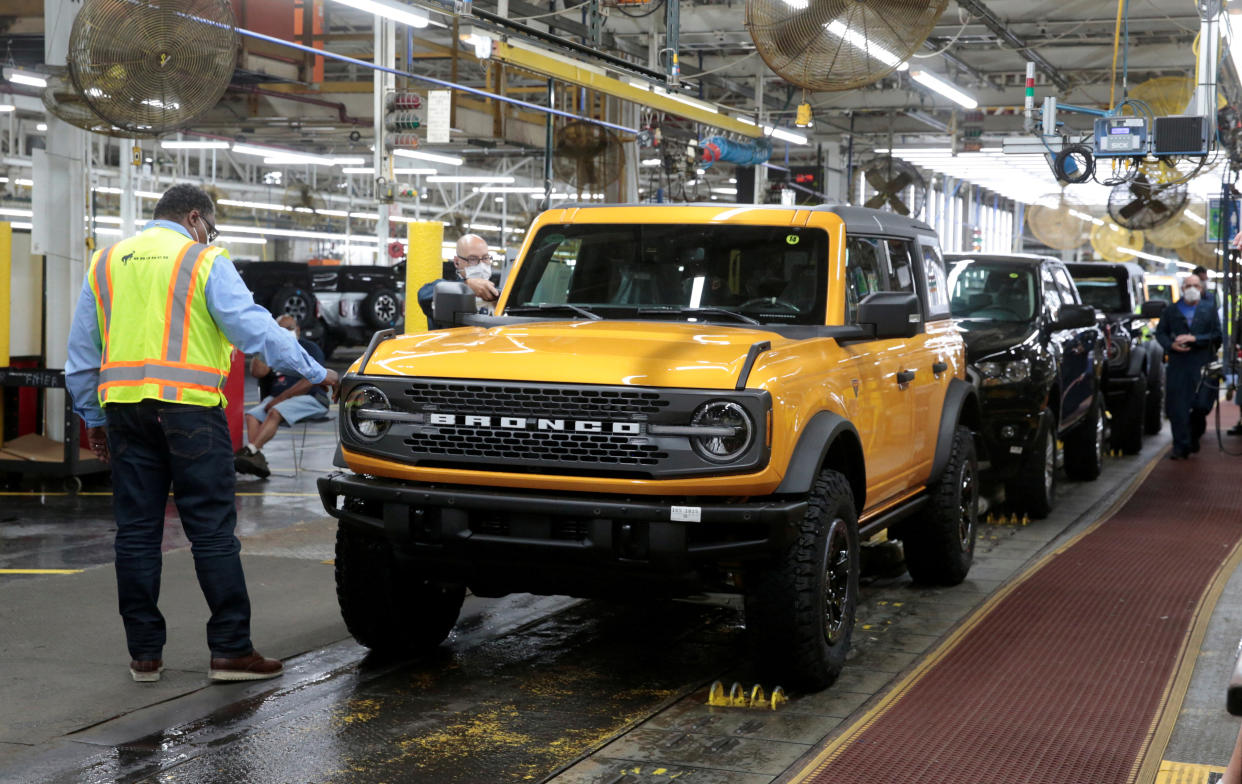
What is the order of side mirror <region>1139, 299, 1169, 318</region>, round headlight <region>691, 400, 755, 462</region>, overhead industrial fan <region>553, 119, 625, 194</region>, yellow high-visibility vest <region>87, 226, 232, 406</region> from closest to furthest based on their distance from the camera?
→ 1. round headlight <region>691, 400, 755, 462</region>
2. yellow high-visibility vest <region>87, 226, 232, 406</region>
3. side mirror <region>1139, 299, 1169, 318</region>
4. overhead industrial fan <region>553, 119, 625, 194</region>

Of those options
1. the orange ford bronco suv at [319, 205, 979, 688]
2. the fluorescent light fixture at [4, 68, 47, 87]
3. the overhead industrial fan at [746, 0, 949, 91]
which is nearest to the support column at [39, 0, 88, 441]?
the fluorescent light fixture at [4, 68, 47, 87]

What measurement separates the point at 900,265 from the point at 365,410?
2906 mm

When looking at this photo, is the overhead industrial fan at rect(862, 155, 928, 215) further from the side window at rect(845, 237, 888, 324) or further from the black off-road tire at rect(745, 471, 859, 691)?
the black off-road tire at rect(745, 471, 859, 691)

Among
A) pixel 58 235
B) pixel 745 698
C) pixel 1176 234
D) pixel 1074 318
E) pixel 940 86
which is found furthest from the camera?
pixel 1176 234

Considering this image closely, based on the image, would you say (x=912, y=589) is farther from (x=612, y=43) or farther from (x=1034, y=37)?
(x=1034, y=37)

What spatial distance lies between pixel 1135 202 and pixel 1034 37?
716 cm

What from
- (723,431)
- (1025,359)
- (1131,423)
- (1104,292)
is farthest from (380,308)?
(723,431)

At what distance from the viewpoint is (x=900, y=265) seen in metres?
6.62

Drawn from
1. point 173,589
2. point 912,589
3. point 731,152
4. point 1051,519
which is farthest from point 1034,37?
point 173,589

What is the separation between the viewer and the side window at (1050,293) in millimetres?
10164

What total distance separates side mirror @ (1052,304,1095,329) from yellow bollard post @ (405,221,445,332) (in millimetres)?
4437

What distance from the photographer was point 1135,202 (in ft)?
52.1

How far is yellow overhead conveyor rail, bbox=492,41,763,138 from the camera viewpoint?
1070cm

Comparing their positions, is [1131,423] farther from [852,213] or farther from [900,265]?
[852,213]
